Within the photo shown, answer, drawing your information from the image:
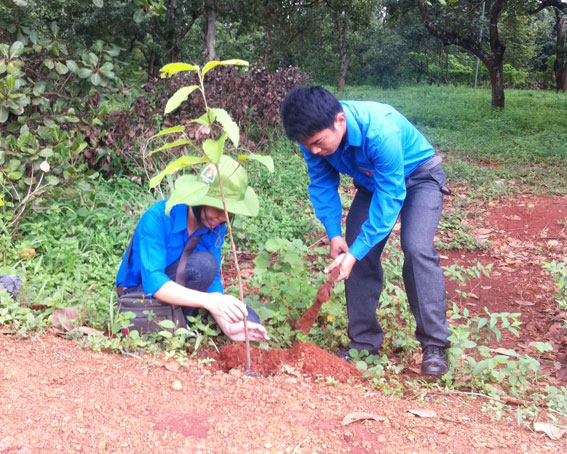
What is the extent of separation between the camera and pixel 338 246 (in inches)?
117

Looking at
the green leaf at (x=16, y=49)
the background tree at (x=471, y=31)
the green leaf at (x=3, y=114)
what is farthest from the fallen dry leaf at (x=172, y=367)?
the background tree at (x=471, y=31)

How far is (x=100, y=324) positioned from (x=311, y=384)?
1176 mm

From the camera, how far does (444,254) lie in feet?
16.7

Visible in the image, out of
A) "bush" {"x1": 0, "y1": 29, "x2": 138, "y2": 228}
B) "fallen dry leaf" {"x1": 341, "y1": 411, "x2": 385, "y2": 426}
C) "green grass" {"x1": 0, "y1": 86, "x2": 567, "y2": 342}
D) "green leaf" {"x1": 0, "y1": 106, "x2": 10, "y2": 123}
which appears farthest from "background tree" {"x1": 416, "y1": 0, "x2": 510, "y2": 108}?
"fallen dry leaf" {"x1": 341, "y1": 411, "x2": 385, "y2": 426}

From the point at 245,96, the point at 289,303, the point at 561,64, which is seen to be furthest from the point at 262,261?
the point at 561,64

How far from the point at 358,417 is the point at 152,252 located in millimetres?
1290

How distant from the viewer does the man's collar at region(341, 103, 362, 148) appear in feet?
8.52

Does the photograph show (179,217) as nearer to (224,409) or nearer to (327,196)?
(327,196)

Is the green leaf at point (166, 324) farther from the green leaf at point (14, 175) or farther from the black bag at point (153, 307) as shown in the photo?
the green leaf at point (14, 175)

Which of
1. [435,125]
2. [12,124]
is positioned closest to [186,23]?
[435,125]

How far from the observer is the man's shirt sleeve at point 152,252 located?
278 centimetres

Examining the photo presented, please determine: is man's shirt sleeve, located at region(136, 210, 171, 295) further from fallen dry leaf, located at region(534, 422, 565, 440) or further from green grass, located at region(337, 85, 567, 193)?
green grass, located at region(337, 85, 567, 193)

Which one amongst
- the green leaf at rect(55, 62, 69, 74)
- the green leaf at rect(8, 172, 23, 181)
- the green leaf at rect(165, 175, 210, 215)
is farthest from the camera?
the green leaf at rect(55, 62, 69, 74)

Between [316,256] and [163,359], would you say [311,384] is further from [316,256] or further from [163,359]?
[316,256]
